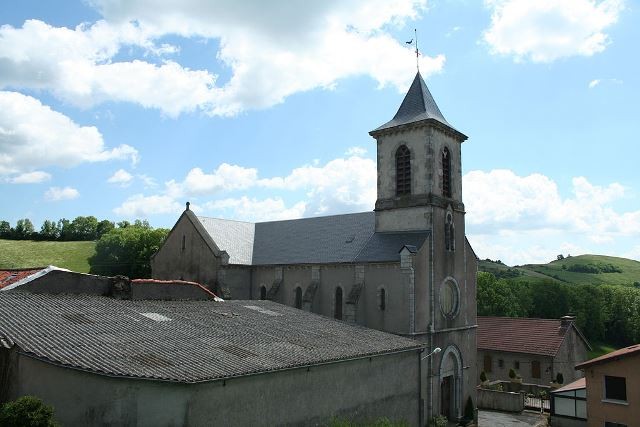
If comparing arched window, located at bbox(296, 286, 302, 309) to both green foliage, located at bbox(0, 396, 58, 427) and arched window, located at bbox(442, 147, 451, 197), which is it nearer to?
arched window, located at bbox(442, 147, 451, 197)

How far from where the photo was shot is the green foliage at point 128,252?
2608 inches

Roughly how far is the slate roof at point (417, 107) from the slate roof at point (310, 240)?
22.0 feet

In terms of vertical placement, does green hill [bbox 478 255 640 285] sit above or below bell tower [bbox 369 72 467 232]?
below

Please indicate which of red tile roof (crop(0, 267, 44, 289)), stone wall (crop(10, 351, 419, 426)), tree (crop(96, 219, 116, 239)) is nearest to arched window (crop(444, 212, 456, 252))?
stone wall (crop(10, 351, 419, 426))

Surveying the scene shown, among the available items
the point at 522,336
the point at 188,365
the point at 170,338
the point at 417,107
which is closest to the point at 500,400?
the point at 522,336

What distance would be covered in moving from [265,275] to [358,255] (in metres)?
8.03

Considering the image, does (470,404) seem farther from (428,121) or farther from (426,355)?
(428,121)

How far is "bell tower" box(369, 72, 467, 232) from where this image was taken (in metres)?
34.2

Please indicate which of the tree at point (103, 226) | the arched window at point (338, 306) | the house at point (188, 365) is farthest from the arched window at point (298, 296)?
A: the tree at point (103, 226)

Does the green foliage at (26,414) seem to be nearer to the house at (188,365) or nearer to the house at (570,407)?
the house at (188,365)

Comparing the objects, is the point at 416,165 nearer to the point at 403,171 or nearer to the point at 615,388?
the point at 403,171

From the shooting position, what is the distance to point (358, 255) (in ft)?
113

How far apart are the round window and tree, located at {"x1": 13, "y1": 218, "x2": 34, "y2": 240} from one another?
100834mm

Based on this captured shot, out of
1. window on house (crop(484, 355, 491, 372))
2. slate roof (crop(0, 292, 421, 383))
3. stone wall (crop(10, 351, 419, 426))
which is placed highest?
slate roof (crop(0, 292, 421, 383))
